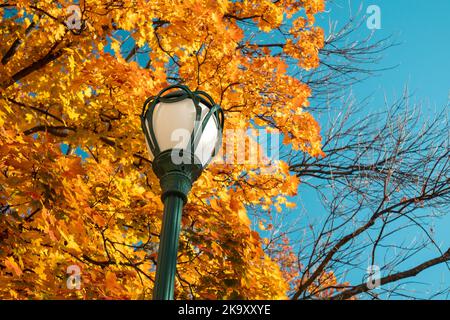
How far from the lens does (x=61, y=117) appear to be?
680 centimetres

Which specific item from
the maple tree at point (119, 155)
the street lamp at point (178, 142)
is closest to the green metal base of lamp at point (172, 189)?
the street lamp at point (178, 142)

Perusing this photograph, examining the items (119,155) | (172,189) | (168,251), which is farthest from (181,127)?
(119,155)

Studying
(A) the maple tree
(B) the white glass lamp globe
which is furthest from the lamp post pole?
(A) the maple tree

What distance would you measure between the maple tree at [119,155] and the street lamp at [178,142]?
1277mm

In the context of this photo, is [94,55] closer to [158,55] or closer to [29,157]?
[158,55]

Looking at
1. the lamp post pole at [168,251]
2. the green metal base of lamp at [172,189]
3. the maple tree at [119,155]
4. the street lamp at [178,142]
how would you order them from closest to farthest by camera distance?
the lamp post pole at [168,251]
the green metal base of lamp at [172,189]
the street lamp at [178,142]
the maple tree at [119,155]

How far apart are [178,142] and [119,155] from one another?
2.91 meters

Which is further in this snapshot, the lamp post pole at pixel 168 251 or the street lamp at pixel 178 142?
the street lamp at pixel 178 142

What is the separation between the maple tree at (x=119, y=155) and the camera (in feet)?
14.2

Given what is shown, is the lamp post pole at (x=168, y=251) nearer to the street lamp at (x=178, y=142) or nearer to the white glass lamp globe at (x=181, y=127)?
the street lamp at (x=178, y=142)

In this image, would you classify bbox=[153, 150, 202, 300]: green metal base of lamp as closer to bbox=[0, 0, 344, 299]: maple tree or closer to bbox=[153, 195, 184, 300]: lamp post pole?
bbox=[153, 195, 184, 300]: lamp post pole

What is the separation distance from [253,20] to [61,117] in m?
3.51
